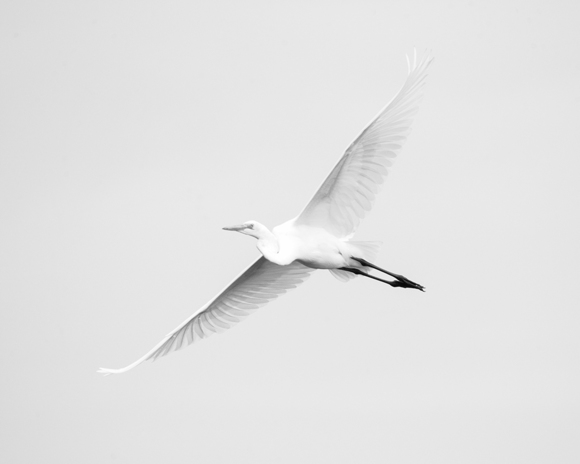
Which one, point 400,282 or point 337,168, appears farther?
point 400,282

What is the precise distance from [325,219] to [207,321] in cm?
299

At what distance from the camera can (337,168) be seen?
21.8 m

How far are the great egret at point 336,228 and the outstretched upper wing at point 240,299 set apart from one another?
0.02 metres

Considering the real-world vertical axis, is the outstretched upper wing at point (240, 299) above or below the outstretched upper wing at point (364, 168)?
below

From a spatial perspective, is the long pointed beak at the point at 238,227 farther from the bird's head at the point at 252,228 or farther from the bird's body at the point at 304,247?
the bird's body at the point at 304,247

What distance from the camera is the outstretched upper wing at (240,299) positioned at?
2375 centimetres

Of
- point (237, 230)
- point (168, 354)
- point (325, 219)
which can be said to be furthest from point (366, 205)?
point (168, 354)

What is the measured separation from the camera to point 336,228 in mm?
22797

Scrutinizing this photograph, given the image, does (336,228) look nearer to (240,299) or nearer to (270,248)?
(270,248)

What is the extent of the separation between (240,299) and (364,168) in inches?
137

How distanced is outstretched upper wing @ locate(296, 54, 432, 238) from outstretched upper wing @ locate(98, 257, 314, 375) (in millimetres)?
1517

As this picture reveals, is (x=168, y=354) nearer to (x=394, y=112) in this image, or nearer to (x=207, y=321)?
(x=207, y=321)

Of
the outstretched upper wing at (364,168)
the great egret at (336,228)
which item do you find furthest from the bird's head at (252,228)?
the outstretched upper wing at (364,168)

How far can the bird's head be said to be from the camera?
21891 mm
